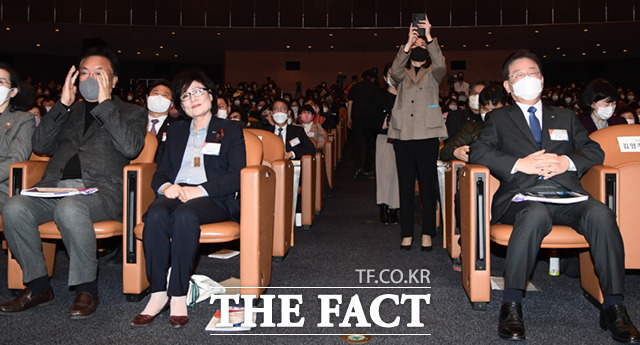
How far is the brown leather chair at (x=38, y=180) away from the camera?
2984 mm

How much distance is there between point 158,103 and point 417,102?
2.03 meters

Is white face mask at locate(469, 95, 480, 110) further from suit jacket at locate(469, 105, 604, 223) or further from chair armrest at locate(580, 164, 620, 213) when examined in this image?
chair armrest at locate(580, 164, 620, 213)

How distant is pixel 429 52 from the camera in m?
4.01

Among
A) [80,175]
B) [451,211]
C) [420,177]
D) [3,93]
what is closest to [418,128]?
[420,177]

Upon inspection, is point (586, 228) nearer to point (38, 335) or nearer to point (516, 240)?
point (516, 240)

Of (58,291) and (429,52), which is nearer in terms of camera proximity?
(58,291)


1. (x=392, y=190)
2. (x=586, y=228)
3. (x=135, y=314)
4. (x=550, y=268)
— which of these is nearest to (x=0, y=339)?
(x=135, y=314)

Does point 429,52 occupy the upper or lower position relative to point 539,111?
upper

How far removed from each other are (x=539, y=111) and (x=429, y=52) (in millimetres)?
1171

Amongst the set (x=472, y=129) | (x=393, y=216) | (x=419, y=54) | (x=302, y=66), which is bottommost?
(x=393, y=216)

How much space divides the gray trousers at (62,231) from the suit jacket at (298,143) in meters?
2.74

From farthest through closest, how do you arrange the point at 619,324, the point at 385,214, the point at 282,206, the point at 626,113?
the point at 626,113 < the point at 385,214 < the point at 282,206 < the point at 619,324

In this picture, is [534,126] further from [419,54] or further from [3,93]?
[3,93]

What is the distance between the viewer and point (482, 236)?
9.16ft
